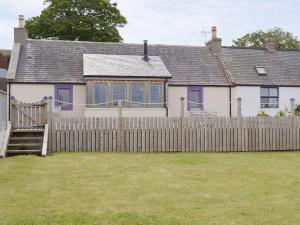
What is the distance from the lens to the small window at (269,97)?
2884 centimetres

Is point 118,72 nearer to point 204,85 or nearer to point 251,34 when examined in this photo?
point 204,85

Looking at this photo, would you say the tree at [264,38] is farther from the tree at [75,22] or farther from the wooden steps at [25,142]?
the wooden steps at [25,142]

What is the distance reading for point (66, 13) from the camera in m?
44.8

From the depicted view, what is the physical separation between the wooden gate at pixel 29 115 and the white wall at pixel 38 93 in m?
7.23

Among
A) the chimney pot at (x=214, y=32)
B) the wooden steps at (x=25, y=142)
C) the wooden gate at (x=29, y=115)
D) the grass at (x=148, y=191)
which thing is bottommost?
the grass at (x=148, y=191)

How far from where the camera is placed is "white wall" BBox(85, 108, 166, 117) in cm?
2438

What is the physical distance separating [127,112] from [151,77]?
2.49m

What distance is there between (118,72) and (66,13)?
22745 mm

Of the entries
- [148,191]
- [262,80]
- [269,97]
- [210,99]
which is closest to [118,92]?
[210,99]

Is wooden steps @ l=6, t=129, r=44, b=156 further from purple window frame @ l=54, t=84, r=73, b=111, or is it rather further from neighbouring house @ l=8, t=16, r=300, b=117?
purple window frame @ l=54, t=84, r=73, b=111

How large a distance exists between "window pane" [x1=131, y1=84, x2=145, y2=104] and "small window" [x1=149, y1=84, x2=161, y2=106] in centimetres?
50

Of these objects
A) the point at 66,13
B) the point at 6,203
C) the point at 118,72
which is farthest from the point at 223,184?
the point at 66,13

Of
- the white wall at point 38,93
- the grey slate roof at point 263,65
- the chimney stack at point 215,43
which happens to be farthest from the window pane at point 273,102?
the white wall at point 38,93

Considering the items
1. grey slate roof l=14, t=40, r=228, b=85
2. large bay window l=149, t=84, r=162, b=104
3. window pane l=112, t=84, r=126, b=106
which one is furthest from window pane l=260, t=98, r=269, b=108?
window pane l=112, t=84, r=126, b=106
